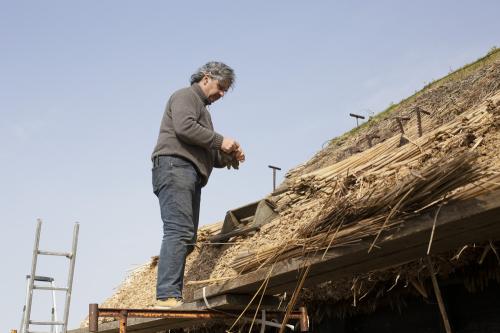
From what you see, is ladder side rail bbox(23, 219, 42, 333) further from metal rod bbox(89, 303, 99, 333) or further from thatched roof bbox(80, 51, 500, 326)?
metal rod bbox(89, 303, 99, 333)

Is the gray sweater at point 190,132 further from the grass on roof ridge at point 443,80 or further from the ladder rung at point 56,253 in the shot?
the grass on roof ridge at point 443,80

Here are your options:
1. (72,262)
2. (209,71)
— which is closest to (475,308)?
(209,71)

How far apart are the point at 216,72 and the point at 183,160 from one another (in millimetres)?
686

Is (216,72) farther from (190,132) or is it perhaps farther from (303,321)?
(303,321)

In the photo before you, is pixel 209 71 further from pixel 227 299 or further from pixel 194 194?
pixel 227 299

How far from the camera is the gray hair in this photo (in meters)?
4.38

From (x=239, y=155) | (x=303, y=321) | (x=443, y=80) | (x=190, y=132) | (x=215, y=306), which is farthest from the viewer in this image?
(x=443, y=80)

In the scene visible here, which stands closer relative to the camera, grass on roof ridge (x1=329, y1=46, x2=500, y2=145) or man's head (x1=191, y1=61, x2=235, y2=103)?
man's head (x1=191, y1=61, x2=235, y2=103)

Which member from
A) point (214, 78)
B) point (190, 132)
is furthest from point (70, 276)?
point (214, 78)

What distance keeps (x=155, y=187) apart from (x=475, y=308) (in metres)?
2.05

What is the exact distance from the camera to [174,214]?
3.93 m

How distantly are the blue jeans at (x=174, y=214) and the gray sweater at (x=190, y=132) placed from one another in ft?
0.19

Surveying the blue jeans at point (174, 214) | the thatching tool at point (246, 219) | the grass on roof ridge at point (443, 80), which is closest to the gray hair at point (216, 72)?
the blue jeans at point (174, 214)

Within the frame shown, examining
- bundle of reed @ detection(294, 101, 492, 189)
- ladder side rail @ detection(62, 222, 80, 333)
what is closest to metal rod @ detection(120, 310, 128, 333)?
bundle of reed @ detection(294, 101, 492, 189)
